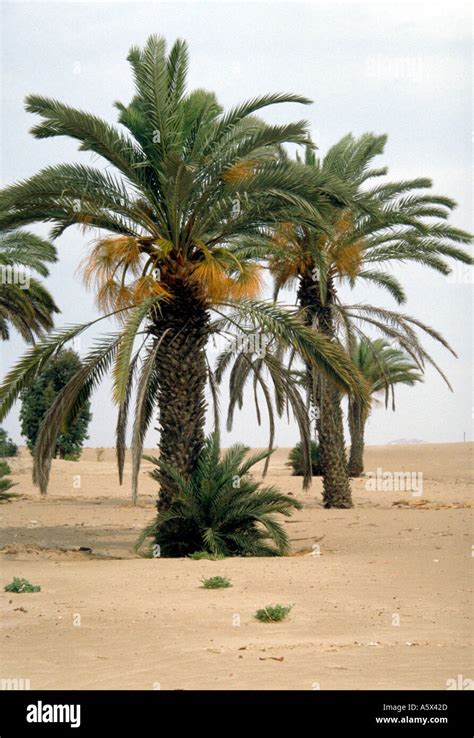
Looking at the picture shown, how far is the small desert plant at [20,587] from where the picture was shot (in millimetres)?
12039

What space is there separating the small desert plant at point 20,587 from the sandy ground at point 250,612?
0.16m

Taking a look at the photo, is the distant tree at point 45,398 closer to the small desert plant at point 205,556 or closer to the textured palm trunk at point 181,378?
the textured palm trunk at point 181,378

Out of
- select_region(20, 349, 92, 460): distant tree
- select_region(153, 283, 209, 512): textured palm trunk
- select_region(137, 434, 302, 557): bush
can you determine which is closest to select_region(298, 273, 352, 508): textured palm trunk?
select_region(153, 283, 209, 512): textured palm trunk

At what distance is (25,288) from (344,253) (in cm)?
794

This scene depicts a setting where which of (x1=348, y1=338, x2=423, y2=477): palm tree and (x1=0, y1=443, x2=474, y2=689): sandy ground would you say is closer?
(x1=0, y1=443, x2=474, y2=689): sandy ground

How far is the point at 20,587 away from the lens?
12102 mm

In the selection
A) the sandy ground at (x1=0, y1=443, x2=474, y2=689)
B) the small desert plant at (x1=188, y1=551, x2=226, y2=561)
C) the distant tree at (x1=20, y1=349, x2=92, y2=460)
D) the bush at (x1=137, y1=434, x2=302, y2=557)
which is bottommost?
the sandy ground at (x1=0, y1=443, x2=474, y2=689)

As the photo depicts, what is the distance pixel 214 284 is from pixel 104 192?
2289 millimetres

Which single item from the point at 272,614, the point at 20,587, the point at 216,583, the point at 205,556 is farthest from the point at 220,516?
the point at 272,614

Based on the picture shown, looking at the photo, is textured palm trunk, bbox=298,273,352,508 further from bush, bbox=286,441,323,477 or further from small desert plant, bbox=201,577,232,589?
bush, bbox=286,441,323,477

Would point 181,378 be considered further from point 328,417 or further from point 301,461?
point 301,461

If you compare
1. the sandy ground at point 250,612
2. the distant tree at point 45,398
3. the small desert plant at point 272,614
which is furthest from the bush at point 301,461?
the small desert plant at point 272,614

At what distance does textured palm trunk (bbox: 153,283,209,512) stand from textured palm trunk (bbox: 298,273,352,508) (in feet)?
22.8

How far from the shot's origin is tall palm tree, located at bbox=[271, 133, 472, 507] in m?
22.8
